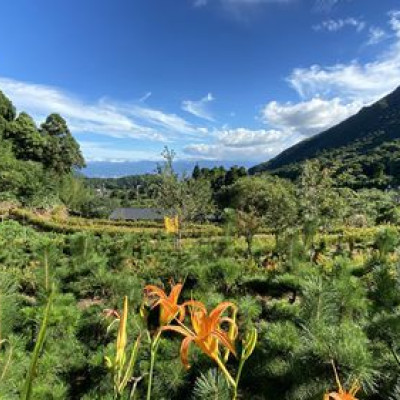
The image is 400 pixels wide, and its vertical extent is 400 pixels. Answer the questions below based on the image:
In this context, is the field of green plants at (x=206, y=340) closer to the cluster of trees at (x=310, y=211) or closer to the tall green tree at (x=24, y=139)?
the cluster of trees at (x=310, y=211)

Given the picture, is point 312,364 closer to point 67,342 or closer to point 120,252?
point 67,342

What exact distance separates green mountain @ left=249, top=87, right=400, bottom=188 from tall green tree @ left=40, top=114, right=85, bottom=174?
34.8 meters

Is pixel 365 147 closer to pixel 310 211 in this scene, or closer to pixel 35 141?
pixel 35 141

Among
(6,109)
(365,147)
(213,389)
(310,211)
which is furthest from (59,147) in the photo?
(365,147)

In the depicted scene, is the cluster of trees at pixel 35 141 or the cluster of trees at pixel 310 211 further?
the cluster of trees at pixel 35 141

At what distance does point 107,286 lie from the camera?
526 cm

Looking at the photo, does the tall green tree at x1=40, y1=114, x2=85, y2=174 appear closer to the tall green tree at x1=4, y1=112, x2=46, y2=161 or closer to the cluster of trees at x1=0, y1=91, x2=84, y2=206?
the cluster of trees at x1=0, y1=91, x2=84, y2=206

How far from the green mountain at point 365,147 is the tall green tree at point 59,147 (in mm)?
34820

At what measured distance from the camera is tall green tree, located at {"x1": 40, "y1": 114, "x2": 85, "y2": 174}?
49.2m

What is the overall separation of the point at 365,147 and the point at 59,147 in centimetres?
7812

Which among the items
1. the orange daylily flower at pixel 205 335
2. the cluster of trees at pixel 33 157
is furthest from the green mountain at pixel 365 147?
the orange daylily flower at pixel 205 335

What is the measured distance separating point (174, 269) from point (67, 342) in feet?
6.86

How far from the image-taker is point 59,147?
5034 cm

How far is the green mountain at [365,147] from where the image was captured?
67562 mm
